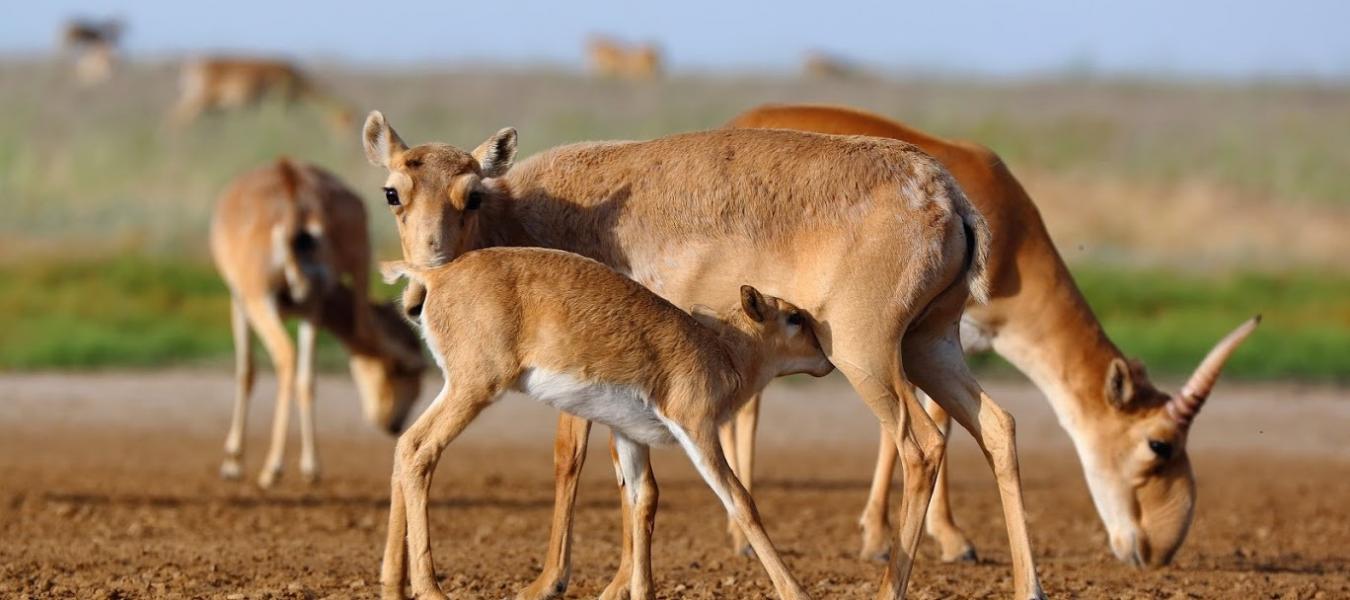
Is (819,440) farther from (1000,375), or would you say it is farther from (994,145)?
(994,145)

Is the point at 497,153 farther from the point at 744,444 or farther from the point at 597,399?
the point at 744,444

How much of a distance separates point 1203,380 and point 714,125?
27.7m

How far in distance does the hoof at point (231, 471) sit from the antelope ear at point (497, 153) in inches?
269

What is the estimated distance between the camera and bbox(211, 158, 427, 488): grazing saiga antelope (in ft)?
48.1

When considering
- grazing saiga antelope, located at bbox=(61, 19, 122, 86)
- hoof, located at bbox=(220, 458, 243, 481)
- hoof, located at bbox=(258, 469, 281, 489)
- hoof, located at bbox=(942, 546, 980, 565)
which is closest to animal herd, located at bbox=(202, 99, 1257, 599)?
hoof, located at bbox=(942, 546, 980, 565)

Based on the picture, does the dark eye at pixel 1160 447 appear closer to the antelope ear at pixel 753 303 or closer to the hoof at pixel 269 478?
the antelope ear at pixel 753 303

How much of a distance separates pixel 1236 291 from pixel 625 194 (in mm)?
16859

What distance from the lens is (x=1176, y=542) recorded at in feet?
35.4

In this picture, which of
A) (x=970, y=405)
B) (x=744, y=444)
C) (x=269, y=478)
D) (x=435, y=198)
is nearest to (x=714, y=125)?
(x=269, y=478)

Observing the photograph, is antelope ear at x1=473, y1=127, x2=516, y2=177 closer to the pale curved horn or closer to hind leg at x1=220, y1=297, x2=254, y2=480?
the pale curved horn

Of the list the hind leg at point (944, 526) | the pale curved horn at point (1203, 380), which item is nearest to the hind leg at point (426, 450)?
the hind leg at point (944, 526)

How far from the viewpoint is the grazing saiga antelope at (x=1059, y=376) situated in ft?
34.7

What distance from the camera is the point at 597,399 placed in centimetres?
762

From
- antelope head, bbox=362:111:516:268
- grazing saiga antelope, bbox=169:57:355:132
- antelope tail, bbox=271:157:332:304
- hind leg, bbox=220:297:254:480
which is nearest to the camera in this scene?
antelope head, bbox=362:111:516:268
